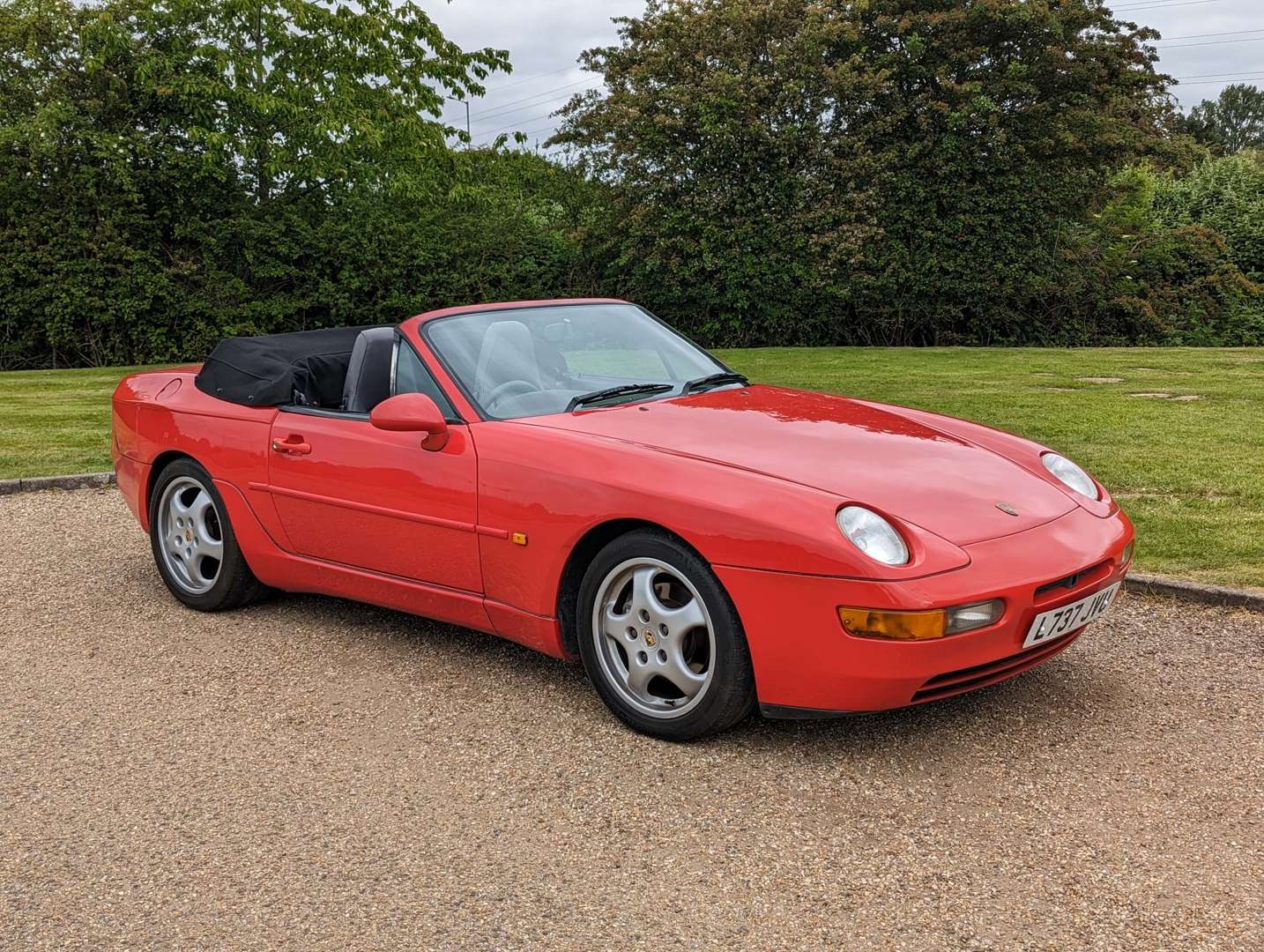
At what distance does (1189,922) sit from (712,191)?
69.1 ft

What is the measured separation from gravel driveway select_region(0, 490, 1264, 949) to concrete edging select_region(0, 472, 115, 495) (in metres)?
4.24

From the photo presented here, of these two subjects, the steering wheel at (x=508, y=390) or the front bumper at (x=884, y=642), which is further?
the steering wheel at (x=508, y=390)

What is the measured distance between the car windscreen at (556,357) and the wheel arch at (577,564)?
2.13 feet

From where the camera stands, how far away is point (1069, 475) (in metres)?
4.20

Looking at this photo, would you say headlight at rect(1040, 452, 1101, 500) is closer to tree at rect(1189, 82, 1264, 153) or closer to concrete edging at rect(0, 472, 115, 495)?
concrete edging at rect(0, 472, 115, 495)

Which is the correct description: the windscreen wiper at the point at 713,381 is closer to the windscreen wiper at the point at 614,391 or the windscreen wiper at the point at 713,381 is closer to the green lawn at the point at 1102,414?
the windscreen wiper at the point at 614,391

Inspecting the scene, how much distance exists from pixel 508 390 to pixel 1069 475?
2060mm

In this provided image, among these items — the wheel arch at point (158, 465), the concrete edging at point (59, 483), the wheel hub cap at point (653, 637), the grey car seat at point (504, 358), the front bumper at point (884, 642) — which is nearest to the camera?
the front bumper at point (884, 642)

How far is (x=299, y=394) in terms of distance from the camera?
16.5 feet

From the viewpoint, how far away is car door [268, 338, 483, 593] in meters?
4.15

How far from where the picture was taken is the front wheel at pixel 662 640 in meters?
3.46

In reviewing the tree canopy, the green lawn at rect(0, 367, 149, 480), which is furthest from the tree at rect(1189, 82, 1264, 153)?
the green lawn at rect(0, 367, 149, 480)

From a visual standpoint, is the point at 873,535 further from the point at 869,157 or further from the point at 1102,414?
the point at 869,157

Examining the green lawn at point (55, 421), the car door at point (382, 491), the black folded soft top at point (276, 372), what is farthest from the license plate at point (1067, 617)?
the green lawn at point (55, 421)
